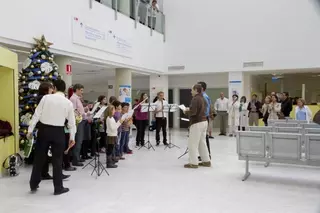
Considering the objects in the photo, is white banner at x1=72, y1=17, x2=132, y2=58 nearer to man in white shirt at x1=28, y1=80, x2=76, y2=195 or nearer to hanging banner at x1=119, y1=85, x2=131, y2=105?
hanging banner at x1=119, y1=85, x2=131, y2=105

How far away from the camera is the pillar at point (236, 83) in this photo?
12445mm

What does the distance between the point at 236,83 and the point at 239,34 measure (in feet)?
6.65

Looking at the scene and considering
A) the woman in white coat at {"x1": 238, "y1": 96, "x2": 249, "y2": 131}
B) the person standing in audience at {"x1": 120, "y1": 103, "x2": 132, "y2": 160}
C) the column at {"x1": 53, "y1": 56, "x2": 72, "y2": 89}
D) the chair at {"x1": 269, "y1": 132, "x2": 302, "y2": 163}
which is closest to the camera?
the chair at {"x1": 269, "y1": 132, "x2": 302, "y2": 163}

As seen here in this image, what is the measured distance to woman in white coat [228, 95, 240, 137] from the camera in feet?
36.9

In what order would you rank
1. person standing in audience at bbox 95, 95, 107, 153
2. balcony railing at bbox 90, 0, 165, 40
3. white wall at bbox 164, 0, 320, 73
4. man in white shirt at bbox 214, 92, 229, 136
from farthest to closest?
1. man in white shirt at bbox 214, 92, 229, 136
2. white wall at bbox 164, 0, 320, 73
3. balcony railing at bbox 90, 0, 165, 40
4. person standing in audience at bbox 95, 95, 107, 153

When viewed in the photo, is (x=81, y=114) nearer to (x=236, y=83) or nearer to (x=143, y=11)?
(x=143, y=11)

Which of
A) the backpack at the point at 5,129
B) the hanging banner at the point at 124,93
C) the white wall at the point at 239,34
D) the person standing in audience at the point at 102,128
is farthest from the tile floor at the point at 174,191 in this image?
the white wall at the point at 239,34

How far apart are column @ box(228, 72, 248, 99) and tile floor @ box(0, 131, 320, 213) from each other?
22.6ft

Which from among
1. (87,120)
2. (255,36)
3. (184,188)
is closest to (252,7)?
(255,36)

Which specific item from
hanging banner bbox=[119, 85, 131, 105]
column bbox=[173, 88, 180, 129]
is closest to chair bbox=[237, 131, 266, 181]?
hanging banner bbox=[119, 85, 131, 105]

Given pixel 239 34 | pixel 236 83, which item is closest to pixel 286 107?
pixel 236 83

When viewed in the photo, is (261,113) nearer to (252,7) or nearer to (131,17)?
(252,7)

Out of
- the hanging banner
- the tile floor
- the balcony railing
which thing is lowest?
the tile floor

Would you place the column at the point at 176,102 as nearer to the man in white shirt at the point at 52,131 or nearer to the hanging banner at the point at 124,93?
the hanging banner at the point at 124,93
